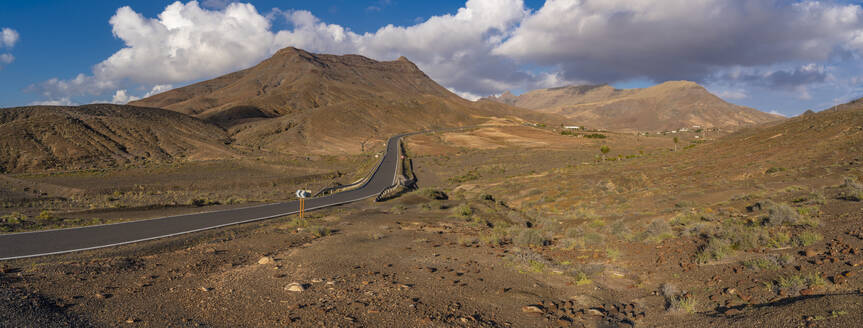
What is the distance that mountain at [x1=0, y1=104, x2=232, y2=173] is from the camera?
56188 millimetres

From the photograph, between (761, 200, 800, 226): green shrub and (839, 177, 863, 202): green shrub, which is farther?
(839, 177, 863, 202): green shrub

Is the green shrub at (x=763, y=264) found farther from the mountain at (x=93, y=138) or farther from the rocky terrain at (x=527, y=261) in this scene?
the mountain at (x=93, y=138)

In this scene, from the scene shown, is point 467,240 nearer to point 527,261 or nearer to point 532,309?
point 527,261

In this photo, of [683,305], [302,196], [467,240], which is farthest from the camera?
[302,196]

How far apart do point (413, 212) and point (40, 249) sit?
15.5 meters

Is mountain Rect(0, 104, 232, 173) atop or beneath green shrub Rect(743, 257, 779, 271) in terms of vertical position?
atop

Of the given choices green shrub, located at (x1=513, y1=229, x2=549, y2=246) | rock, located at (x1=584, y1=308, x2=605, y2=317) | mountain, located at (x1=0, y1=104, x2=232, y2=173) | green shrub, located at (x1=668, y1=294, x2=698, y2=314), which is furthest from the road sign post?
mountain, located at (x1=0, y1=104, x2=232, y2=173)

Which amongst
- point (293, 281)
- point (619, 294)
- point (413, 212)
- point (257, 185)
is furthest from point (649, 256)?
point (257, 185)

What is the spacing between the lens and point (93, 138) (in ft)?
216

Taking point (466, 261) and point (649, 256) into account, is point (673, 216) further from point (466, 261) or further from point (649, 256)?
point (466, 261)

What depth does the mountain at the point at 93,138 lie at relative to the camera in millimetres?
56188

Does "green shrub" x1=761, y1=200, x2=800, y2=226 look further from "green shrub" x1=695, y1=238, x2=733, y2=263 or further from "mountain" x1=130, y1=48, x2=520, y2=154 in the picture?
"mountain" x1=130, y1=48, x2=520, y2=154

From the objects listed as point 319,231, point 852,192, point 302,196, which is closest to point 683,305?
point 852,192

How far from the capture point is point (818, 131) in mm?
29766
